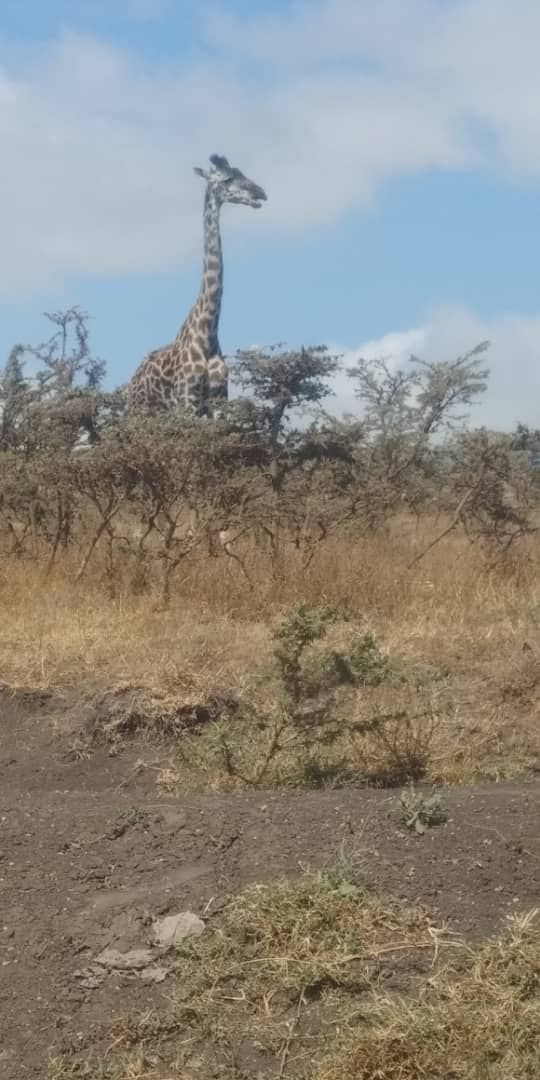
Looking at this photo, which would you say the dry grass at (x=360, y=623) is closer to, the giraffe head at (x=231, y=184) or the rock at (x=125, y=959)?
the rock at (x=125, y=959)

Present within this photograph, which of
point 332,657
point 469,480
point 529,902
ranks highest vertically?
point 469,480

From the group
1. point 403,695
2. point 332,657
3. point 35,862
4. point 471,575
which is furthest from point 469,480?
point 35,862

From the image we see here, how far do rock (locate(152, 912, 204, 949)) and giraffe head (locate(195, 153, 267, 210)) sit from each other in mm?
13121

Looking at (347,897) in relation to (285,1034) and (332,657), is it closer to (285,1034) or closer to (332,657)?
(285,1034)

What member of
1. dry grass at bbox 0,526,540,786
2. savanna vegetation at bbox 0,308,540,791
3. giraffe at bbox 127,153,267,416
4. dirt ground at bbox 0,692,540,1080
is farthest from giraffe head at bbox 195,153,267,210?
dirt ground at bbox 0,692,540,1080

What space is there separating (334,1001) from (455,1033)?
37 cm

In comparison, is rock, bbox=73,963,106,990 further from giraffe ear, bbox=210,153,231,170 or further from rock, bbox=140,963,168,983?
giraffe ear, bbox=210,153,231,170

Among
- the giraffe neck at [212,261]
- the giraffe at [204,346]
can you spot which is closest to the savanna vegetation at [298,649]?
the giraffe at [204,346]

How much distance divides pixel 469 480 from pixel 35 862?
9137 mm

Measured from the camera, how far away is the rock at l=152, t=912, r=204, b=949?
12.7ft

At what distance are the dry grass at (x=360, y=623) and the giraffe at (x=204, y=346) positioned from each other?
444 centimetres

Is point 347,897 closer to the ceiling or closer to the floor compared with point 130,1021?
closer to the ceiling

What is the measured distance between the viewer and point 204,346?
613 inches

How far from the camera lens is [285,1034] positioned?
3.42 metres
